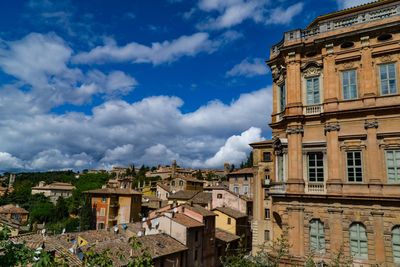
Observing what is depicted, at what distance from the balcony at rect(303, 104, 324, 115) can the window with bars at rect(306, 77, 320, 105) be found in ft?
1.33

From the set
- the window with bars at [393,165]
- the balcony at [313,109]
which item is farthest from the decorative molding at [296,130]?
the window with bars at [393,165]

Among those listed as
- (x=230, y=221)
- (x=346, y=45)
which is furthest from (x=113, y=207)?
(x=346, y=45)

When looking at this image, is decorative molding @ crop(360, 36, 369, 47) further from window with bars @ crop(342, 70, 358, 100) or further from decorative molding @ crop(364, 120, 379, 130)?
decorative molding @ crop(364, 120, 379, 130)

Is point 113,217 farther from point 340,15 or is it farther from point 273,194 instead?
point 340,15

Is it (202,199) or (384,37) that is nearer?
(384,37)

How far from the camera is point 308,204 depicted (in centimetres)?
2030

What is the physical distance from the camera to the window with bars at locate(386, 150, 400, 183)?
18297mm

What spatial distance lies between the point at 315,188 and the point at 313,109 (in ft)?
16.5

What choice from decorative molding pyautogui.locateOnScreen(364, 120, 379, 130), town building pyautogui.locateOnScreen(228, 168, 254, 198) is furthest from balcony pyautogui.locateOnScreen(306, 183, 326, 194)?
town building pyautogui.locateOnScreen(228, 168, 254, 198)

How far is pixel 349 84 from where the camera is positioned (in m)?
20.6

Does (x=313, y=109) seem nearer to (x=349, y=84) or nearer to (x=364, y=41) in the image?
(x=349, y=84)

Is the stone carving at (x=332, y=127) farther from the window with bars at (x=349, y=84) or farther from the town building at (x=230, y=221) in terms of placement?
the town building at (x=230, y=221)

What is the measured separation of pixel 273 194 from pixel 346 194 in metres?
4.55

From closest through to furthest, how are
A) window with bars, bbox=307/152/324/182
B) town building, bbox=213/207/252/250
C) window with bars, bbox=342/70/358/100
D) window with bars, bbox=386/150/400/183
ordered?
window with bars, bbox=386/150/400/183
window with bars, bbox=342/70/358/100
window with bars, bbox=307/152/324/182
town building, bbox=213/207/252/250
